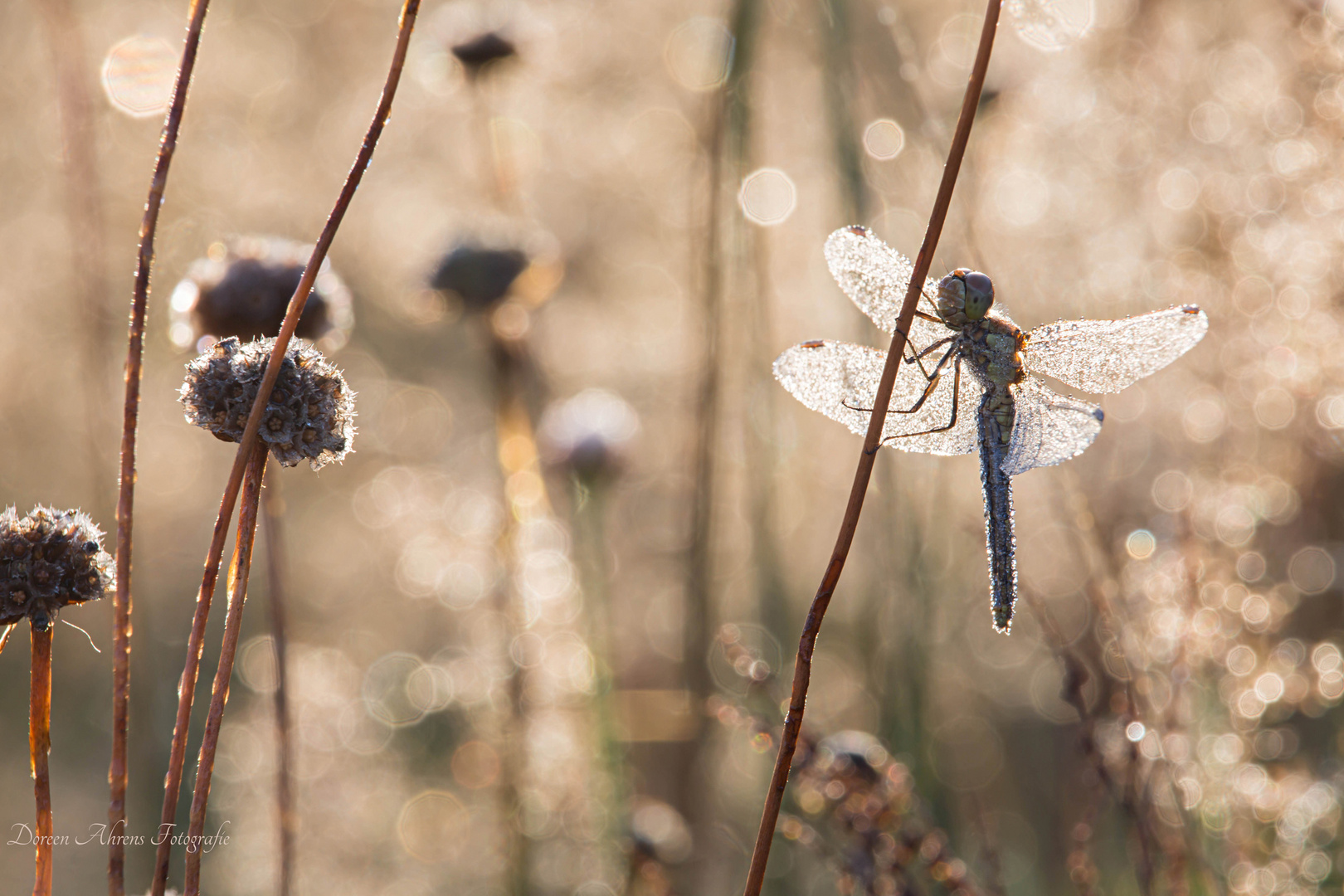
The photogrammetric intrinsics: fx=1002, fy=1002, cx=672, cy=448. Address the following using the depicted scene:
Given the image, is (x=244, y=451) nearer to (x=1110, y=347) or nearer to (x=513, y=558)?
(x=1110, y=347)

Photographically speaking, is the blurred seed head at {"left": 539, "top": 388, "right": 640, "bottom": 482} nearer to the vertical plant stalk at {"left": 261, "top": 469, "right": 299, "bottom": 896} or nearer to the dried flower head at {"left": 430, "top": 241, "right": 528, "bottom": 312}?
the dried flower head at {"left": 430, "top": 241, "right": 528, "bottom": 312}

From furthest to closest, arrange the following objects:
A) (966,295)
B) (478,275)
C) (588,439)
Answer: (588,439)
(478,275)
(966,295)

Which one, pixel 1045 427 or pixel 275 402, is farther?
pixel 1045 427

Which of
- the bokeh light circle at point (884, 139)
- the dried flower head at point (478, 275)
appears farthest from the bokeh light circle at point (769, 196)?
the dried flower head at point (478, 275)

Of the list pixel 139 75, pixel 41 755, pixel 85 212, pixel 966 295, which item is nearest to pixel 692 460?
pixel 966 295

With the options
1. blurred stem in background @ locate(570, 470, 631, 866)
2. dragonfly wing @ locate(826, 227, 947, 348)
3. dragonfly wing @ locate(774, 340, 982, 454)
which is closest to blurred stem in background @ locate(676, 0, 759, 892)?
blurred stem in background @ locate(570, 470, 631, 866)

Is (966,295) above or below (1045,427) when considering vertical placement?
above

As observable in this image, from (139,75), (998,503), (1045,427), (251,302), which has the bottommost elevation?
(998,503)
